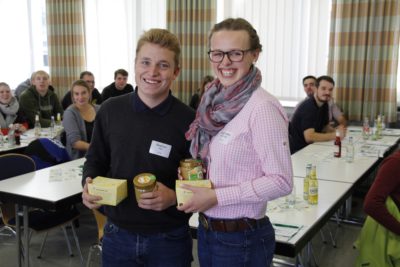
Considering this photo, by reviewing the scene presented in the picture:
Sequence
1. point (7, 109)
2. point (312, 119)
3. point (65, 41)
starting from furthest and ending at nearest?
point (65, 41), point (7, 109), point (312, 119)

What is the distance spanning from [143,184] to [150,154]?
15 centimetres

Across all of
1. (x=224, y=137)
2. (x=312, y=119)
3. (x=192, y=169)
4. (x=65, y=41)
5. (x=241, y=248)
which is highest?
(x=65, y=41)

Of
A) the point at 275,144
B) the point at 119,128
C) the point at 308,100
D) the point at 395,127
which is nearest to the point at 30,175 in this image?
the point at 119,128

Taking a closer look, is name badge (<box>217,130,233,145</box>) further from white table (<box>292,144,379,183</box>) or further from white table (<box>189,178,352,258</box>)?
Result: white table (<box>292,144,379,183</box>)

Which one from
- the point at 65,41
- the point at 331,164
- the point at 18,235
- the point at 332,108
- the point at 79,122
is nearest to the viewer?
the point at 18,235

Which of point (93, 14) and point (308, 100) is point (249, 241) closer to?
point (308, 100)

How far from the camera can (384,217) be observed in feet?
7.14

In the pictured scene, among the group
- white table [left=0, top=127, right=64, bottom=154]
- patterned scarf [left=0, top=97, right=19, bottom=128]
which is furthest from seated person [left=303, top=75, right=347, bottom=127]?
patterned scarf [left=0, top=97, right=19, bottom=128]

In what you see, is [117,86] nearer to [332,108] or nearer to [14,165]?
[332,108]

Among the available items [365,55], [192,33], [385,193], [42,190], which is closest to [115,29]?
[192,33]

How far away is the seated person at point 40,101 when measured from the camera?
571 centimetres

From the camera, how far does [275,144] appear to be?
4.16 ft

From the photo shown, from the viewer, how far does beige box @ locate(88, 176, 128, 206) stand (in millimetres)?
1466

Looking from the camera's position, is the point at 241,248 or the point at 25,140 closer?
the point at 241,248
